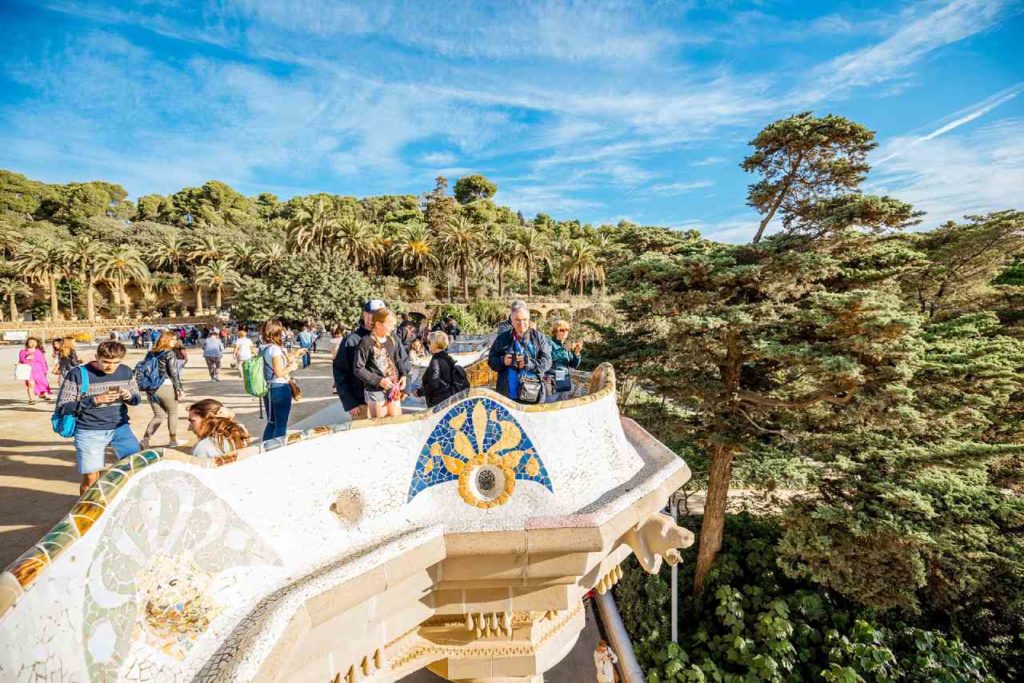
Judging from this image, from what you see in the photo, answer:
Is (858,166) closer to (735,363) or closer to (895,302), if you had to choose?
(895,302)

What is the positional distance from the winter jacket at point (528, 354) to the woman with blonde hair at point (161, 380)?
4.45 metres

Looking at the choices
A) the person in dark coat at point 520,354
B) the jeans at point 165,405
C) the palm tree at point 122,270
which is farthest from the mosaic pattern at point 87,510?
the palm tree at point 122,270

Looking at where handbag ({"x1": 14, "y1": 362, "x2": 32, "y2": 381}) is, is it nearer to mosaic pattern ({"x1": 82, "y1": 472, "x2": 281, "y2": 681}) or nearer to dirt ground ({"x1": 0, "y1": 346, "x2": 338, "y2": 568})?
dirt ground ({"x1": 0, "y1": 346, "x2": 338, "y2": 568})

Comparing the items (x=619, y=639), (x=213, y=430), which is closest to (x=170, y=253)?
(x=619, y=639)

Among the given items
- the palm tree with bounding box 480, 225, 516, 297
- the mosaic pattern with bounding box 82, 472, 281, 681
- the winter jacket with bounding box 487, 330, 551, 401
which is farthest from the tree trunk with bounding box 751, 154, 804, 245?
the palm tree with bounding box 480, 225, 516, 297

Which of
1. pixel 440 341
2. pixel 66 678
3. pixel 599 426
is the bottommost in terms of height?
pixel 66 678

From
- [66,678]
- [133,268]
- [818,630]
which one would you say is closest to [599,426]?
[66,678]

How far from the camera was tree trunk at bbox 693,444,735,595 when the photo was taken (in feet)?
32.6

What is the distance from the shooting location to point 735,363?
31.1ft

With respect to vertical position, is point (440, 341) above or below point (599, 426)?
above

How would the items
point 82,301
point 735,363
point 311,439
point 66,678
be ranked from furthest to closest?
point 82,301
point 735,363
point 311,439
point 66,678

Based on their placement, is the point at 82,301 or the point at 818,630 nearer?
the point at 818,630

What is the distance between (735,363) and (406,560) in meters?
8.45

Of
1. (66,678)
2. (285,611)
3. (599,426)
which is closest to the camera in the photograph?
(66,678)
